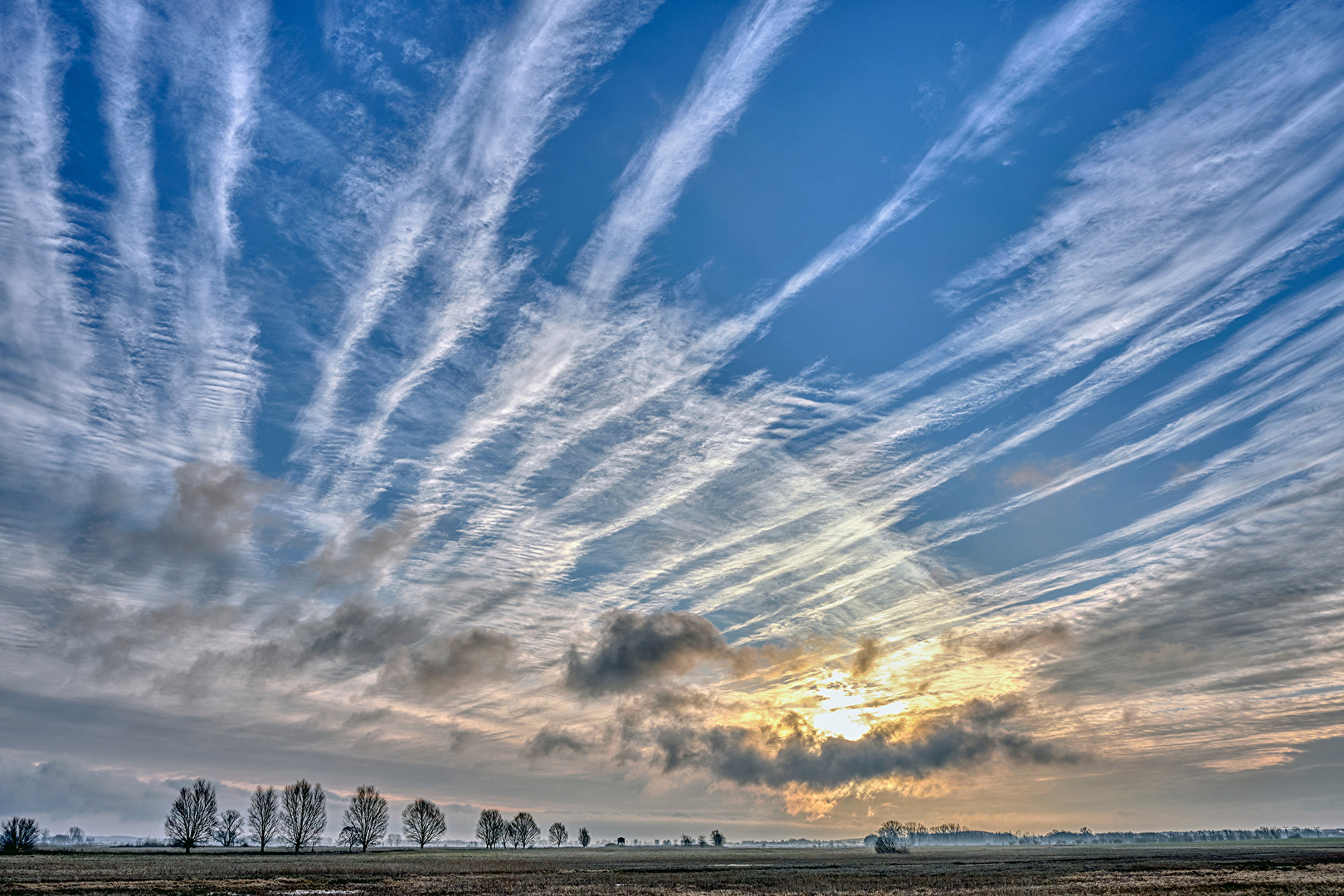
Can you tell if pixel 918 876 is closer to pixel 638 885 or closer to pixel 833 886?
pixel 833 886

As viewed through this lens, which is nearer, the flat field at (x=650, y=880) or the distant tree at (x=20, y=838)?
the flat field at (x=650, y=880)

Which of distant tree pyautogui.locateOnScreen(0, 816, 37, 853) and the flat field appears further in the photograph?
distant tree pyautogui.locateOnScreen(0, 816, 37, 853)

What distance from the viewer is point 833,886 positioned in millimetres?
66625

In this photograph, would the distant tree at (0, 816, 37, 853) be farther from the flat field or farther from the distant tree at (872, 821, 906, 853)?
the distant tree at (872, 821, 906, 853)


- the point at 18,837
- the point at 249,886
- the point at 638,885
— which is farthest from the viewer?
the point at 18,837

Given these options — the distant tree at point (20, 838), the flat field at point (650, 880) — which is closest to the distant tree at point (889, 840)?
the flat field at point (650, 880)

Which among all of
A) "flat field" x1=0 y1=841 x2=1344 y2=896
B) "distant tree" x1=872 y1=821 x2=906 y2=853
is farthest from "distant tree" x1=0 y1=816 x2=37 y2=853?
"distant tree" x1=872 y1=821 x2=906 y2=853

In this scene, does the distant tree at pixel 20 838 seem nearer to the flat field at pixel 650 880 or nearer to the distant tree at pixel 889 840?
the flat field at pixel 650 880

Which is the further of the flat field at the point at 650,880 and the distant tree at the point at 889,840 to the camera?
the distant tree at the point at 889,840

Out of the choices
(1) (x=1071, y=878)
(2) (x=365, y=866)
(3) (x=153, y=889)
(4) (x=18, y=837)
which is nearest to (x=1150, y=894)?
(1) (x=1071, y=878)

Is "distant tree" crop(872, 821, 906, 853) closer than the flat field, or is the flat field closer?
the flat field

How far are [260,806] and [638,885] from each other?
6481 inches

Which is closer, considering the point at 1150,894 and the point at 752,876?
the point at 1150,894

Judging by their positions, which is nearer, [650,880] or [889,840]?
[650,880]
